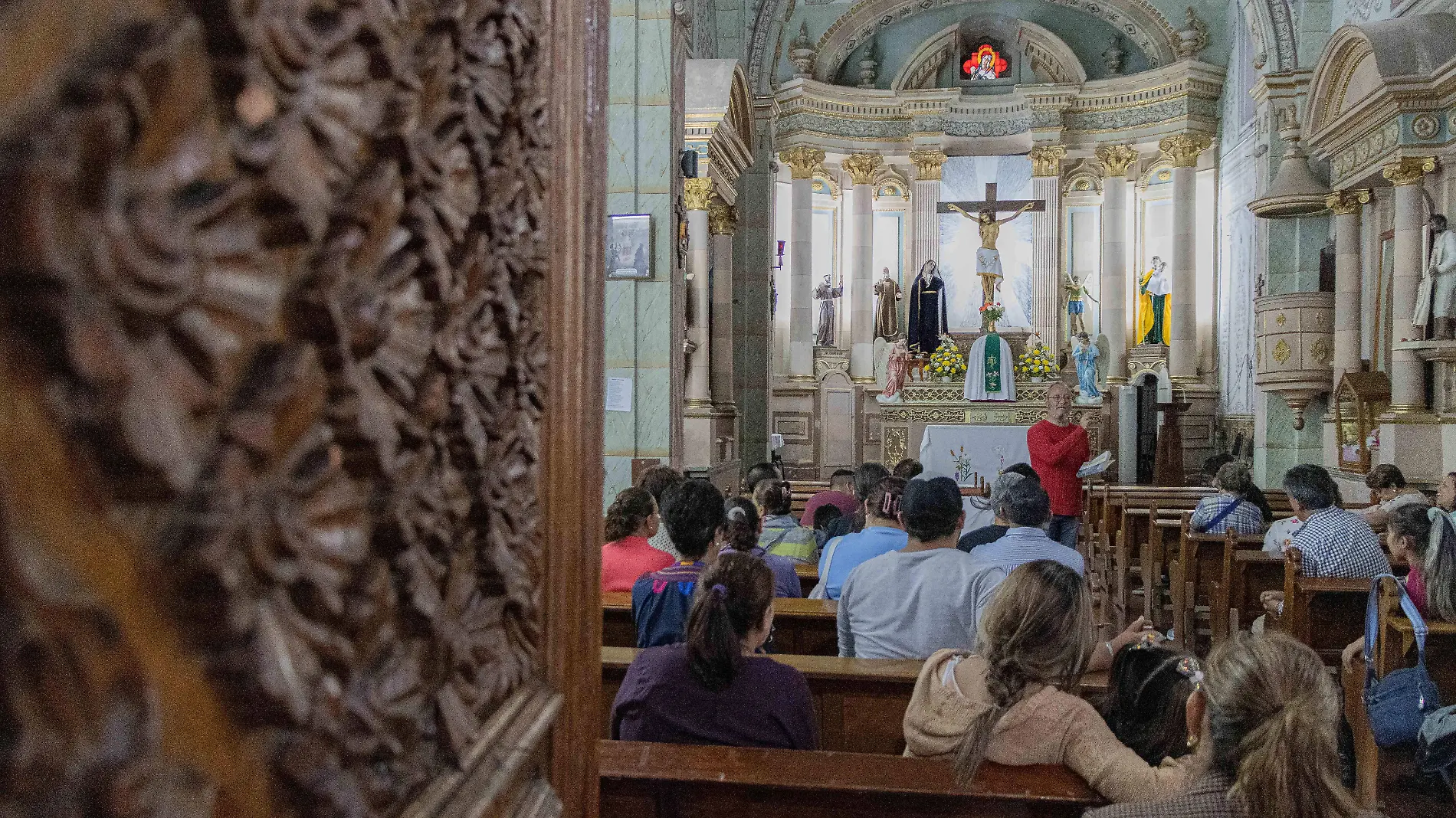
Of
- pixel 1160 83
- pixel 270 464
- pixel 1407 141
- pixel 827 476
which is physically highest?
pixel 1160 83

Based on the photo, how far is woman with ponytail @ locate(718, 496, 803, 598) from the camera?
3881 mm

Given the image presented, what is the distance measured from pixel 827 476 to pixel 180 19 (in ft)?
50.3

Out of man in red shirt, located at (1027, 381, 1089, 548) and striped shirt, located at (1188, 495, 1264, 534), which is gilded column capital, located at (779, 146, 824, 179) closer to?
man in red shirt, located at (1027, 381, 1089, 548)

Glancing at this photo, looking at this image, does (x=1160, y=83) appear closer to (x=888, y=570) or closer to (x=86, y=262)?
(x=888, y=570)

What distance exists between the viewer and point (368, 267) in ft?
1.87

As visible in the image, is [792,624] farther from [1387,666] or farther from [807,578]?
[1387,666]

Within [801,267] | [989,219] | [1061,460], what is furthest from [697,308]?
[989,219]

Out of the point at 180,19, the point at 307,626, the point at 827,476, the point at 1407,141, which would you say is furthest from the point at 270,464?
the point at 827,476

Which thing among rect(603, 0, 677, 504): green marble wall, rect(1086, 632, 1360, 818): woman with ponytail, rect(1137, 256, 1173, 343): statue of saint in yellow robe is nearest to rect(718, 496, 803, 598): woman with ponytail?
rect(1086, 632, 1360, 818): woman with ponytail

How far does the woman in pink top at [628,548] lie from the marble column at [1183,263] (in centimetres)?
1326

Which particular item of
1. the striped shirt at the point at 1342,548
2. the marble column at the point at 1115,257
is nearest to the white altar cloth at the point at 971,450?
the marble column at the point at 1115,257

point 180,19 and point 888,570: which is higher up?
point 180,19

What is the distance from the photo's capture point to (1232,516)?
6.25m

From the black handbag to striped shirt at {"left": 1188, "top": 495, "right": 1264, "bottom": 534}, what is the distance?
2.58 metres
